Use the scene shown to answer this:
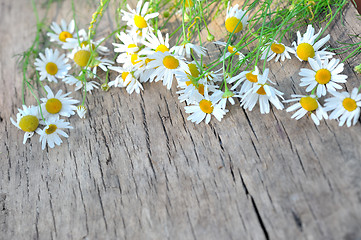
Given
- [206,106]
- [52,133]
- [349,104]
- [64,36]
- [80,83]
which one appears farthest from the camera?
[64,36]

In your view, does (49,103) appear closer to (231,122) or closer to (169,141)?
(169,141)

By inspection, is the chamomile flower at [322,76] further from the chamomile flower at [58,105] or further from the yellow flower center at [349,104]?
the chamomile flower at [58,105]

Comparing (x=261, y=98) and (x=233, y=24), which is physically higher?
(x=233, y=24)

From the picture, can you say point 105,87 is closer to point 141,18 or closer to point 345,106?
point 141,18

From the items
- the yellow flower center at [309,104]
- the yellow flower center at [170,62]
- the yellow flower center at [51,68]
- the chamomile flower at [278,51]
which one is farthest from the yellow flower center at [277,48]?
the yellow flower center at [51,68]

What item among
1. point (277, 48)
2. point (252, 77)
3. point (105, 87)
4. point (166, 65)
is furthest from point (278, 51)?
point (105, 87)

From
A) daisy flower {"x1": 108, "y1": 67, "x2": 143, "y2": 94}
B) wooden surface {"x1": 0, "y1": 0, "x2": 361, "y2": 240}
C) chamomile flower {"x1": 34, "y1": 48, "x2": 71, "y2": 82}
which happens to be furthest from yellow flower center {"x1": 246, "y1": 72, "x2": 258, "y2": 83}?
chamomile flower {"x1": 34, "y1": 48, "x2": 71, "y2": 82}

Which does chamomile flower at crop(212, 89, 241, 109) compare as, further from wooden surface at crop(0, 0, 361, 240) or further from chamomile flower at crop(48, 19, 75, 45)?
chamomile flower at crop(48, 19, 75, 45)
